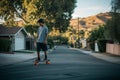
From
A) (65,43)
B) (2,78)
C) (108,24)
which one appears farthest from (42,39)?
(65,43)

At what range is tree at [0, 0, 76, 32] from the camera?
168 ft

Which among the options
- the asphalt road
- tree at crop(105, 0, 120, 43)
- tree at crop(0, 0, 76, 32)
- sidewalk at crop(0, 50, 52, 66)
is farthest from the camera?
tree at crop(0, 0, 76, 32)

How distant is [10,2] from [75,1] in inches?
490

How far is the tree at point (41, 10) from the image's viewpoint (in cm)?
5106

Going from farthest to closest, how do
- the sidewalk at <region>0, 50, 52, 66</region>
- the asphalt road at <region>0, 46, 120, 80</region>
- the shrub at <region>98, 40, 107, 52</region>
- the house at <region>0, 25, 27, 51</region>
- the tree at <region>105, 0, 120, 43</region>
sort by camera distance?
the house at <region>0, 25, 27, 51</region> < the shrub at <region>98, 40, 107, 52</region> < the tree at <region>105, 0, 120, 43</region> < the sidewalk at <region>0, 50, 52, 66</region> < the asphalt road at <region>0, 46, 120, 80</region>

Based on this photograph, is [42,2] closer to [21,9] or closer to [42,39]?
[21,9]

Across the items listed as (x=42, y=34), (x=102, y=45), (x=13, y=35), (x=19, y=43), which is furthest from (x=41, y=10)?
(x=42, y=34)

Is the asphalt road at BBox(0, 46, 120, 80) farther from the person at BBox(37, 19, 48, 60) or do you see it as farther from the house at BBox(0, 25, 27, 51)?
the house at BBox(0, 25, 27, 51)

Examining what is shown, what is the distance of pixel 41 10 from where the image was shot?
51.2m

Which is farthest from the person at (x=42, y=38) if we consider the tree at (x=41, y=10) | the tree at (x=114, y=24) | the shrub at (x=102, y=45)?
the tree at (x=41, y=10)

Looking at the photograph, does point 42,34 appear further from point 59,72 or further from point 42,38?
point 59,72

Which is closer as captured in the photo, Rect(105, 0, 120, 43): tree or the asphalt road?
the asphalt road

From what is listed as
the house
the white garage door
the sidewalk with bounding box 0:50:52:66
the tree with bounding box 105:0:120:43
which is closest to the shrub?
the tree with bounding box 105:0:120:43

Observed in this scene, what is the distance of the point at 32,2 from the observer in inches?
2009
